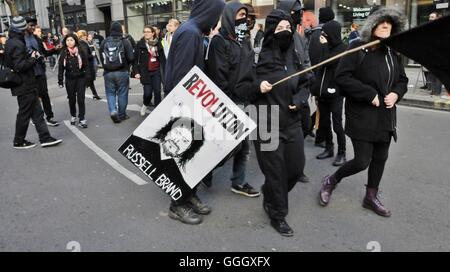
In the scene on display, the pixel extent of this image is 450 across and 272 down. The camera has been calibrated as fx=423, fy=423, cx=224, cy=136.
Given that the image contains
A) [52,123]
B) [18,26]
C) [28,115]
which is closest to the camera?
[18,26]

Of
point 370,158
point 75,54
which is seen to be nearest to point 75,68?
point 75,54

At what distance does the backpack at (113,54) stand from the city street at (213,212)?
2.31m

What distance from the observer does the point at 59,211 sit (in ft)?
13.6

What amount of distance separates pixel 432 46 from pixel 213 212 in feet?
7.89

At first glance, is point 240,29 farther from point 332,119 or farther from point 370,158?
point 332,119

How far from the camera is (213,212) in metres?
4.07

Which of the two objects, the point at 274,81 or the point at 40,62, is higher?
the point at 274,81

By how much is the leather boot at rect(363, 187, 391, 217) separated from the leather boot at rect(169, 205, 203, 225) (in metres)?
1.59

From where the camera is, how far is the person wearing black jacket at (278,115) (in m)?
3.49

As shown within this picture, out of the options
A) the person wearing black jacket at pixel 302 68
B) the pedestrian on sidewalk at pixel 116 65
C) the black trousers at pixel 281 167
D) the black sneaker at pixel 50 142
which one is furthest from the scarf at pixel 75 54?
the black trousers at pixel 281 167

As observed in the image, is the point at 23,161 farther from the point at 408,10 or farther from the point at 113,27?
the point at 408,10

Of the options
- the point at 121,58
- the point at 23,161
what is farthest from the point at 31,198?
the point at 121,58

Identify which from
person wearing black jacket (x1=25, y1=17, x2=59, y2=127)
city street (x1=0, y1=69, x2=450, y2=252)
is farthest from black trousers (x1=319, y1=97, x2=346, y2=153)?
person wearing black jacket (x1=25, y1=17, x2=59, y2=127)

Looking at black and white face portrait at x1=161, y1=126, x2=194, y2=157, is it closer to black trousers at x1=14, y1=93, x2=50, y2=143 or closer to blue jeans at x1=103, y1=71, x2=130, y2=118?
black trousers at x1=14, y1=93, x2=50, y2=143
